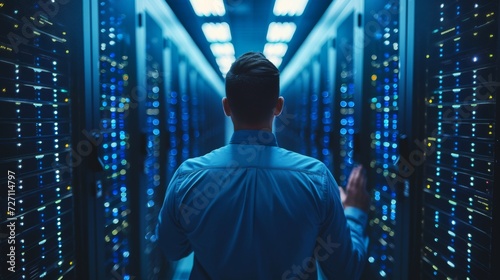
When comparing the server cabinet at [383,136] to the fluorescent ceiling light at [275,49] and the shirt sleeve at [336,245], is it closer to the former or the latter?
the shirt sleeve at [336,245]

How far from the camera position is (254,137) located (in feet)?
3.67

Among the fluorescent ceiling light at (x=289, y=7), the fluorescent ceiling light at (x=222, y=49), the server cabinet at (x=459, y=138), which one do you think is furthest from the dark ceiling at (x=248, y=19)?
the server cabinet at (x=459, y=138)

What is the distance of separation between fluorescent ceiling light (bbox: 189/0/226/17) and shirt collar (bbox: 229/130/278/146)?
273cm

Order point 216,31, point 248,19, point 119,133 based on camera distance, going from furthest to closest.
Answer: point 216,31 < point 248,19 < point 119,133

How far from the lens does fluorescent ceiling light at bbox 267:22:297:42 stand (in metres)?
4.35

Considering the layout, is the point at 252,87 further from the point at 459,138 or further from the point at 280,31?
the point at 280,31

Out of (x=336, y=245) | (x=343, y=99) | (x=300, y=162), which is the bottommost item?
(x=336, y=245)

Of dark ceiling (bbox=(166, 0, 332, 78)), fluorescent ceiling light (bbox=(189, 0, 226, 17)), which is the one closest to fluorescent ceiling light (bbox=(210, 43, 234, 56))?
dark ceiling (bbox=(166, 0, 332, 78))

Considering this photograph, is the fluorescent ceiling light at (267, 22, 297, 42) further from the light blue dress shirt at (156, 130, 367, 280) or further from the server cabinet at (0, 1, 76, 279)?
the light blue dress shirt at (156, 130, 367, 280)

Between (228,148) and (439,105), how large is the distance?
1169 millimetres

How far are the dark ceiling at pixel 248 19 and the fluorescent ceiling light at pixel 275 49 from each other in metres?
0.21

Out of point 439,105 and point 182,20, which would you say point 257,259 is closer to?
point 439,105

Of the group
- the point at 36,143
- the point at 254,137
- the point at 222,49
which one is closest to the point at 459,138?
the point at 254,137

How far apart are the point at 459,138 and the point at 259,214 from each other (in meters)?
1.07
